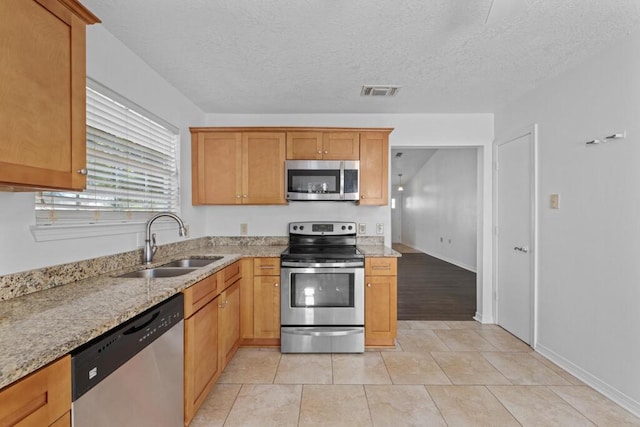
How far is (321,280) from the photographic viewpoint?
9.39 feet

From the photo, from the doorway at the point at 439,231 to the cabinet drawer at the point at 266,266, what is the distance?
72.9 inches

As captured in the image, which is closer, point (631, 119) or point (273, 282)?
point (631, 119)

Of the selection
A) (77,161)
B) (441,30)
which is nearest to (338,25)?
(441,30)

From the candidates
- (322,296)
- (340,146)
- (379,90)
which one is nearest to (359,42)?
(379,90)

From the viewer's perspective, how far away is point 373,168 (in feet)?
10.8

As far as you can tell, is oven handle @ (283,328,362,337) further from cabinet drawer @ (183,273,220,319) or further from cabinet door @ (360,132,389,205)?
cabinet door @ (360,132,389,205)

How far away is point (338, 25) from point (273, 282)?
7.18ft

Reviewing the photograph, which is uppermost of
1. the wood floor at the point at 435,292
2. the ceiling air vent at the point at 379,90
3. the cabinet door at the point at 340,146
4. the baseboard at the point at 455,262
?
the ceiling air vent at the point at 379,90

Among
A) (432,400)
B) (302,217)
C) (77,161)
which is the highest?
(77,161)

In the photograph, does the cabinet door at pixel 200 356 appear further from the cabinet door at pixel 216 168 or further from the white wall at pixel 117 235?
the cabinet door at pixel 216 168

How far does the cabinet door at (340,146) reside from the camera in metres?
3.28

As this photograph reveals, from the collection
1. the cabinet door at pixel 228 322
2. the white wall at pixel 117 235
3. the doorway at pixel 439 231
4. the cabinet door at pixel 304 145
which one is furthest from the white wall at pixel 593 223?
the white wall at pixel 117 235

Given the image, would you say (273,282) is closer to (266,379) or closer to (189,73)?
(266,379)

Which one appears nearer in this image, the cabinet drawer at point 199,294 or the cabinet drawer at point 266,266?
the cabinet drawer at point 199,294
